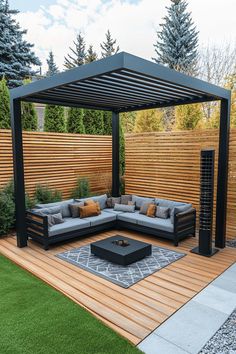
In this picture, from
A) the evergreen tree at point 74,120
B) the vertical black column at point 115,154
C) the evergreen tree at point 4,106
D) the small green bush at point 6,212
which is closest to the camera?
the small green bush at point 6,212

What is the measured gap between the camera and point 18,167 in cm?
549

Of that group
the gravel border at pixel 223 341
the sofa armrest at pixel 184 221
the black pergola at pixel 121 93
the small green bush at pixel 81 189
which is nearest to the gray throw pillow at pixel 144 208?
the sofa armrest at pixel 184 221

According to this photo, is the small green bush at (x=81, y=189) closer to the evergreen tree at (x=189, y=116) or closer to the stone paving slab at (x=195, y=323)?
the evergreen tree at (x=189, y=116)

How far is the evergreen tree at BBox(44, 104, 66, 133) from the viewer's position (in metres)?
8.44

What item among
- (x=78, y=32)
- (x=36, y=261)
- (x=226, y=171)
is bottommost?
(x=36, y=261)

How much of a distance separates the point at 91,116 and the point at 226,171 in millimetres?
5565

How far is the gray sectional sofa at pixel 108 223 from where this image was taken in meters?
5.50

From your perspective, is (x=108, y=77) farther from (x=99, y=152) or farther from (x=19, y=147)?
(x=99, y=152)

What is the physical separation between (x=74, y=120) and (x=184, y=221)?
518cm

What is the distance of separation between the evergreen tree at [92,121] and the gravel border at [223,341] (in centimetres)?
763

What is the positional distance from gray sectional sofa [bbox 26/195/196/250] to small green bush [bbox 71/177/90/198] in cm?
130

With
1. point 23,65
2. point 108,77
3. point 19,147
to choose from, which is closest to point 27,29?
point 23,65

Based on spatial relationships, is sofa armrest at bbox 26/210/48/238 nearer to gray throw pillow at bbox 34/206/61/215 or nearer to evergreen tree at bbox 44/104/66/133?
gray throw pillow at bbox 34/206/61/215

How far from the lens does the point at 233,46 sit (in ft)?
41.9
